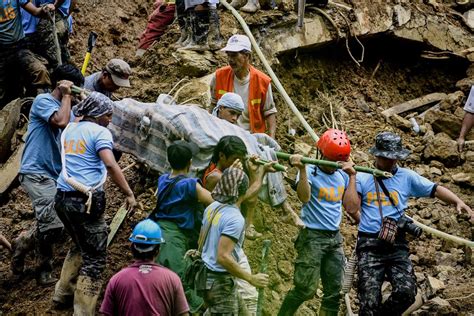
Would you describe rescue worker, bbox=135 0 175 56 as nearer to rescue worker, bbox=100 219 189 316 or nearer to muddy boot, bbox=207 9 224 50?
muddy boot, bbox=207 9 224 50

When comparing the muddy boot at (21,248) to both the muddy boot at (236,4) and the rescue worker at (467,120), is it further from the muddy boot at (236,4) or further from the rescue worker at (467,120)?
the rescue worker at (467,120)

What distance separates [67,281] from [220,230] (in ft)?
7.28

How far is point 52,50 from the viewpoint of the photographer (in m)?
13.1

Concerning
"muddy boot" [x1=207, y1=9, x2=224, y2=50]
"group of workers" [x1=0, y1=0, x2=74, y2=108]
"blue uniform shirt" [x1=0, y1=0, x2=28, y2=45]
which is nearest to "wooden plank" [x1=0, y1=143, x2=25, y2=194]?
"group of workers" [x1=0, y1=0, x2=74, y2=108]

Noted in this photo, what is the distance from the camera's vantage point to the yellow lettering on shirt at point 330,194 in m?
9.90

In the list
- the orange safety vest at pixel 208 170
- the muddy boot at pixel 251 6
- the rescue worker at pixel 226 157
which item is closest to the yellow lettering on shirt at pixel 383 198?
the rescue worker at pixel 226 157

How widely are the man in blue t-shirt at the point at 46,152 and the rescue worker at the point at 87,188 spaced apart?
1.95ft

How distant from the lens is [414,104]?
15.3 metres

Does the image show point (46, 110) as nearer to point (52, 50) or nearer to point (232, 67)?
point (232, 67)

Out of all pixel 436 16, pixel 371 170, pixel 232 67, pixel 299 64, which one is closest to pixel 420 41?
pixel 436 16

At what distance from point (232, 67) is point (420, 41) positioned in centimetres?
529

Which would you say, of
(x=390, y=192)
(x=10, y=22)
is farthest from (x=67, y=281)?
(x=10, y=22)

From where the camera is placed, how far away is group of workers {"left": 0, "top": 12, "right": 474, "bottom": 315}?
8.84 meters

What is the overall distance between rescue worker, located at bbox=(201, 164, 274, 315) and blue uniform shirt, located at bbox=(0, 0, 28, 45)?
4792mm
